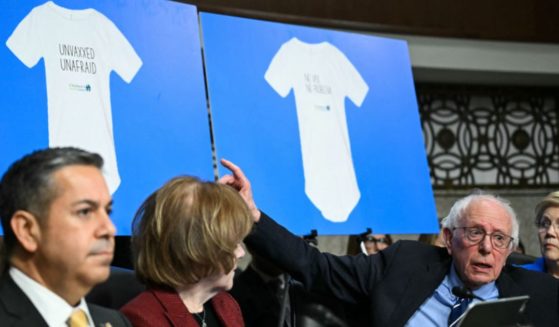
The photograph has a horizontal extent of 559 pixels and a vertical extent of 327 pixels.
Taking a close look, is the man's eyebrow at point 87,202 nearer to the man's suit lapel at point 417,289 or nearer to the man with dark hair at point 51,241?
the man with dark hair at point 51,241

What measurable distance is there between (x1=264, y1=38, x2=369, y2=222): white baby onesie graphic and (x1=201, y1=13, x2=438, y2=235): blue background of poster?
0.03m

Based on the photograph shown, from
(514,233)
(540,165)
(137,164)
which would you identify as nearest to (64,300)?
(137,164)

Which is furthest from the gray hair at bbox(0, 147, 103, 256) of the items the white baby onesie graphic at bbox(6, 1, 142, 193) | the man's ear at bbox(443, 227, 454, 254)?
the man's ear at bbox(443, 227, 454, 254)

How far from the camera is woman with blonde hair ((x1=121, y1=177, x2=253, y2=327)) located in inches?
89.0

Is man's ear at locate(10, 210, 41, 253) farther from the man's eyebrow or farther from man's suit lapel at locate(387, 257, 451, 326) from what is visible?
man's suit lapel at locate(387, 257, 451, 326)

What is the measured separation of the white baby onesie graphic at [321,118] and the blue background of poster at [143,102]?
43 centimetres

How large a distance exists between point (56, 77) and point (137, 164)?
0.40 m

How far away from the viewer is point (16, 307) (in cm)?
183

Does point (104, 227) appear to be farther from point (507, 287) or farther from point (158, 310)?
point (507, 287)

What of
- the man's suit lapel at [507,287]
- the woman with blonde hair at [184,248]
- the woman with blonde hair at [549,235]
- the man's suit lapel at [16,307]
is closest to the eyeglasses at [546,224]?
the woman with blonde hair at [549,235]

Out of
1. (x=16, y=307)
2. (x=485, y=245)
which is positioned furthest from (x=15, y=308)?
(x=485, y=245)

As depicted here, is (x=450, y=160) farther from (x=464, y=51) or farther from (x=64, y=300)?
(x=64, y=300)

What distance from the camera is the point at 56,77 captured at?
2898 millimetres

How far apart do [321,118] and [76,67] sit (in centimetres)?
111
